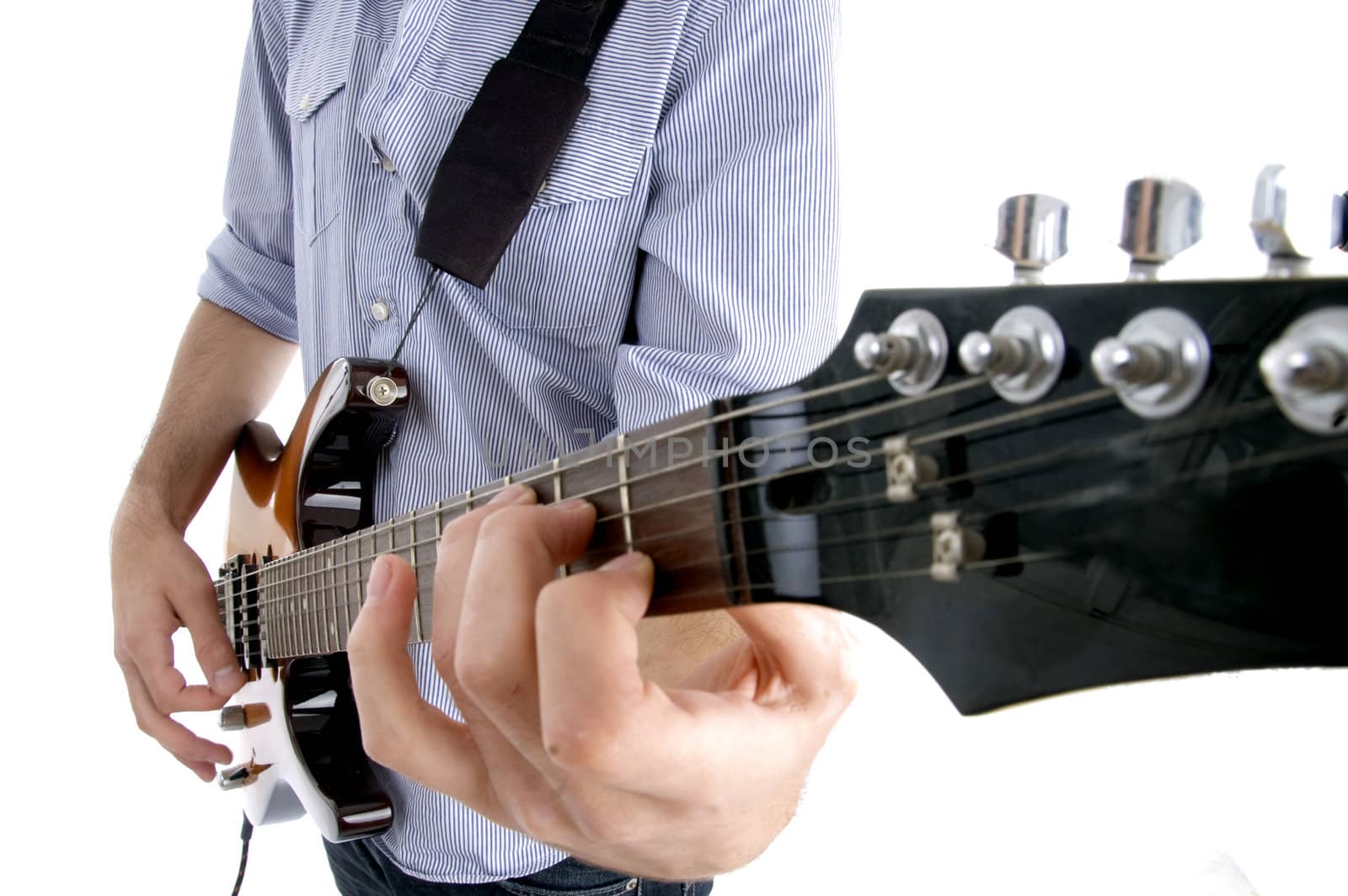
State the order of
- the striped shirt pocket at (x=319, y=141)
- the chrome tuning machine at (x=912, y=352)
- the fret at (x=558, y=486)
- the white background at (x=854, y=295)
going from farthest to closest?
the white background at (x=854, y=295) < the striped shirt pocket at (x=319, y=141) < the fret at (x=558, y=486) < the chrome tuning machine at (x=912, y=352)

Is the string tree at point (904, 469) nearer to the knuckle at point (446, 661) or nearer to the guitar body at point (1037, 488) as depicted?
the guitar body at point (1037, 488)

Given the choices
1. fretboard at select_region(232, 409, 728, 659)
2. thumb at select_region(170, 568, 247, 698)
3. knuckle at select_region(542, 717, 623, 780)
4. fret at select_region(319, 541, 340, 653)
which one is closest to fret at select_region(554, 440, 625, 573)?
fretboard at select_region(232, 409, 728, 659)

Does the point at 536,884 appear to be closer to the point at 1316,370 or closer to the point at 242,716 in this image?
the point at 242,716

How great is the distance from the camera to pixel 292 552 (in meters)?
0.93

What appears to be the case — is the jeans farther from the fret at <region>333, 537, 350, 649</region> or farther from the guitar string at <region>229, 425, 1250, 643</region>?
the guitar string at <region>229, 425, 1250, 643</region>

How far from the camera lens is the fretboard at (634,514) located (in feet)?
1.48

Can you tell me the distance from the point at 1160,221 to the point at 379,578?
48cm

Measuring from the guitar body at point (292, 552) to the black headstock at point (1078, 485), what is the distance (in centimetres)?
51

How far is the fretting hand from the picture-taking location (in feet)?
1.47

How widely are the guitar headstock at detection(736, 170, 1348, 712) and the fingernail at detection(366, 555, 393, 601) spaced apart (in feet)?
0.93

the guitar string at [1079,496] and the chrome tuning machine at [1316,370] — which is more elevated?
the chrome tuning machine at [1316,370]

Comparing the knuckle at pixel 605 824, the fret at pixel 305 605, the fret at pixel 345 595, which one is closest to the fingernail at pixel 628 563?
the knuckle at pixel 605 824

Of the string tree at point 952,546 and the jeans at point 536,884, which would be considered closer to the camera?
the string tree at point 952,546

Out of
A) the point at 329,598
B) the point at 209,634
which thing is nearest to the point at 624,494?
the point at 329,598
